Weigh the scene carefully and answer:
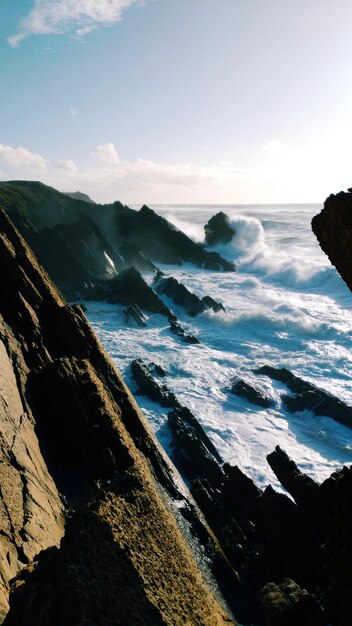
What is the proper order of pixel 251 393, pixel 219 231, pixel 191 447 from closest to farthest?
pixel 191 447 < pixel 251 393 < pixel 219 231

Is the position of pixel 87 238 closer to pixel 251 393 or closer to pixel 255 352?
pixel 255 352

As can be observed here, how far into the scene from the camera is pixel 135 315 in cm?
3158

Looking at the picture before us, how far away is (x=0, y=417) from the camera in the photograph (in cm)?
580

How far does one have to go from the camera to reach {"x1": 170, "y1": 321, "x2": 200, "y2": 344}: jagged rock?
93.1 ft

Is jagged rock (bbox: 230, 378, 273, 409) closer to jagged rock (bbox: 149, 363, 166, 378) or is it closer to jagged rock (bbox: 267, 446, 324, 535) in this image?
jagged rock (bbox: 149, 363, 166, 378)

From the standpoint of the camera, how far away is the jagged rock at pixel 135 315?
31161 millimetres

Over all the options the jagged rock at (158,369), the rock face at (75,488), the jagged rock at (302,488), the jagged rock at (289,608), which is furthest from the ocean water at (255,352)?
the jagged rock at (289,608)

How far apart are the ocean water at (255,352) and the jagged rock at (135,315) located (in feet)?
2.20

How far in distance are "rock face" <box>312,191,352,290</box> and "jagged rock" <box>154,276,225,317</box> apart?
29.5 m

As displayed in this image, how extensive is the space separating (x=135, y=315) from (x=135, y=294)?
363 centimetres

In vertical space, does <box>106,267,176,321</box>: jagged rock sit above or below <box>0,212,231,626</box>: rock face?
below

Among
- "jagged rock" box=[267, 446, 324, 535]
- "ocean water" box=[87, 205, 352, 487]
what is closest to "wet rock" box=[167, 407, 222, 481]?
"ocean water" box=[87, 205, 352, 487]

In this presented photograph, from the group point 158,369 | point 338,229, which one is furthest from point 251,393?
point 338,229

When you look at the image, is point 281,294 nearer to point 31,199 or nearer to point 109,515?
point 31,199
